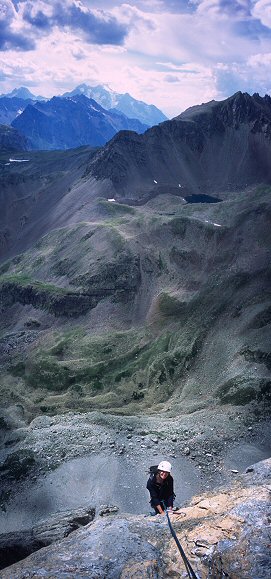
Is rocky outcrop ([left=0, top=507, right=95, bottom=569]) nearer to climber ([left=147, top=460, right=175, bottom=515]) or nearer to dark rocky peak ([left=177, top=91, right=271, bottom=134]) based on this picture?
climber ([left=147, top=460, right=175, bottom=515])

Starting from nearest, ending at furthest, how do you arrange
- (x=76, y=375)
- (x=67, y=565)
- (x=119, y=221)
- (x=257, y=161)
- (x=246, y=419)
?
(x=67, y=565) → (x=246, y=419) → (x=76, y=375) → (x=119, y=221) → (x=257, y=161)

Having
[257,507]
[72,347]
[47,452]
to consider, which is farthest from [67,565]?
[72,347]

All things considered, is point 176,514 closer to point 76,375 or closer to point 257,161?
point 76,375

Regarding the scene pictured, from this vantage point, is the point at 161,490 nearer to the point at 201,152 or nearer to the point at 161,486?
the point at 161,486

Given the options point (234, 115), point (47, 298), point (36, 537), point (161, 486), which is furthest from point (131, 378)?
point (234, 115)

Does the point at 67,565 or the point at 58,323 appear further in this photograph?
the point at 58,323

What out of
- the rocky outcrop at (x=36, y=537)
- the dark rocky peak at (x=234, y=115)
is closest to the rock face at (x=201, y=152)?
the dark rocky peak at (x=234, y=115)

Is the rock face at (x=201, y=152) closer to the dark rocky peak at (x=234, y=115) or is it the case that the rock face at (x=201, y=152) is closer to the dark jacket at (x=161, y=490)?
the dark rocky peak at (x=234, y=115)

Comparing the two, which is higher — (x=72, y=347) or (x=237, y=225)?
(x=237, y=225)
